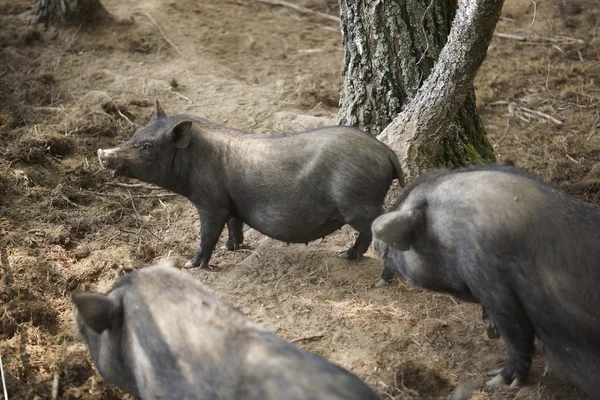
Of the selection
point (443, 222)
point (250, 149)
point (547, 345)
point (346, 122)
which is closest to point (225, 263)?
point (250, 149)

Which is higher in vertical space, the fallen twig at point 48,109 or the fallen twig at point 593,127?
the fallen twig at point 593,127

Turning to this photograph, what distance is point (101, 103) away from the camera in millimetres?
7883

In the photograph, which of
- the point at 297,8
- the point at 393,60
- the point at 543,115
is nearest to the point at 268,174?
the point at 393,60

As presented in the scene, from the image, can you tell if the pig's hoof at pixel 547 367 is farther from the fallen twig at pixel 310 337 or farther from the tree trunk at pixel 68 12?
the tree trunk at pixel 68 12

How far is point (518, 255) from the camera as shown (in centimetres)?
383

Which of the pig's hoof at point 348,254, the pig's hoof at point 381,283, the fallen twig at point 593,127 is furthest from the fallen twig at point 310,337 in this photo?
the fallen twig at point 593,127

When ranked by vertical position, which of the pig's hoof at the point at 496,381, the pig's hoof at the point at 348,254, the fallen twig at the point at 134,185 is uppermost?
the pig's hoof at the point at 348,254

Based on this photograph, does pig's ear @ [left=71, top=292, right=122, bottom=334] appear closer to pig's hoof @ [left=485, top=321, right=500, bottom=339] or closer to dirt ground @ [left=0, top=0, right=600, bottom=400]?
dirt ground @ [left=0, top=0, right=600, bottom=400]

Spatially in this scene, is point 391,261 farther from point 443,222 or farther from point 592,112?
point 592,112

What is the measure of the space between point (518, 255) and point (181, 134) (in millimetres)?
2660

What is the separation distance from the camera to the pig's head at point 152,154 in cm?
550

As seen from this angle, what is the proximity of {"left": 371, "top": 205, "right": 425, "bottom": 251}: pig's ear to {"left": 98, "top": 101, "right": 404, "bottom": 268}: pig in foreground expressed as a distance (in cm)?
85

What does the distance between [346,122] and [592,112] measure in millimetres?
3140

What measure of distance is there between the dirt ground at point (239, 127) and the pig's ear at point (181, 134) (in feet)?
2.97
